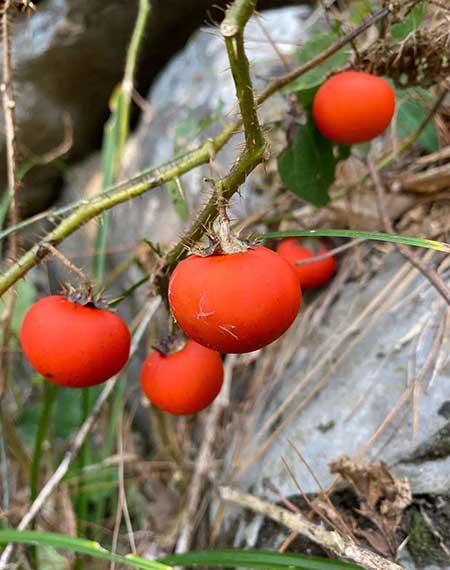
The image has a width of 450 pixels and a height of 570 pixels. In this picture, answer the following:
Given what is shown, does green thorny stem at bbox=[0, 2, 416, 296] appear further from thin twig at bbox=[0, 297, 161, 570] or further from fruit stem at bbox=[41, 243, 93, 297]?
thin twig at bbox=[0, 297, 161, 570]

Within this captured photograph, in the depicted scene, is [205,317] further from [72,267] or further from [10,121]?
[10,121]

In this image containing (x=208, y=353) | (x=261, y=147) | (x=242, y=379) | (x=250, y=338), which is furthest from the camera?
(x=242, y=379)

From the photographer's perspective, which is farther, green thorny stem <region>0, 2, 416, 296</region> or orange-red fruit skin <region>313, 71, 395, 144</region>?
orange-red fruit skin <region>313, 71, 395, 144</region>

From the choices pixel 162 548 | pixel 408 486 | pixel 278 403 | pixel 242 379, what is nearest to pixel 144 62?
pixel 242 379

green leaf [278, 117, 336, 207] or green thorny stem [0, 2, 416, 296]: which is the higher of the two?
green thorny stem [0, 2, 416, 296]

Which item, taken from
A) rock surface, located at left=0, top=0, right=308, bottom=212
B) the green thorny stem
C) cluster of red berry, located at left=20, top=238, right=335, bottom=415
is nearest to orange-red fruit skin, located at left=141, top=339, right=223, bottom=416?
cluster of red berry, located at left=20, top=238, right=335, bottom=415

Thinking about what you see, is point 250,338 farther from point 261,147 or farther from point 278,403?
point 278,403
